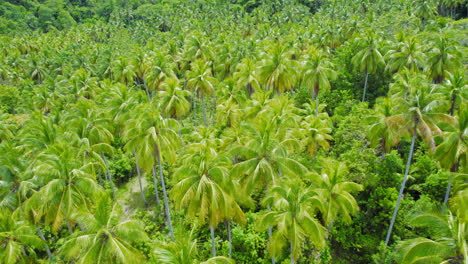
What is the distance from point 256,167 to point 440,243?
34.2 ft

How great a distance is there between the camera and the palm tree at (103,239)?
52.4 feet

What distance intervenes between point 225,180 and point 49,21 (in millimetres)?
136442

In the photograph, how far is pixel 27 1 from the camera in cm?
13425

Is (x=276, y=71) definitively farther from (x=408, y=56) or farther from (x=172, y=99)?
(x=408, y=56)

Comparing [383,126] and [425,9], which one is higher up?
[425,9]

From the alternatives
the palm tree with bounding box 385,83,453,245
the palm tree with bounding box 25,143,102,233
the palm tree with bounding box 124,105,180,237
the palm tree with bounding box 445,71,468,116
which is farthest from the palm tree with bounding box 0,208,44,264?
the palm tree with bounding box 445,71,468,116

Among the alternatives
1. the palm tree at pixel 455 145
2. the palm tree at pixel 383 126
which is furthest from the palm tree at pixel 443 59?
the palm tree at pixel 455 145

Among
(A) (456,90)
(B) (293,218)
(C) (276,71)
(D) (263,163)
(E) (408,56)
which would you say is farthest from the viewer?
(C) (276,71)

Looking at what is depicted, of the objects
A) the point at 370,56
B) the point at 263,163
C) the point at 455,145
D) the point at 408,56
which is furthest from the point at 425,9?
the point at 263,163

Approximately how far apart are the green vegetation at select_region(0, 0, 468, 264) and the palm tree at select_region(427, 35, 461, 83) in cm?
14

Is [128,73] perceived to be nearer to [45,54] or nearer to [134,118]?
[134,118]

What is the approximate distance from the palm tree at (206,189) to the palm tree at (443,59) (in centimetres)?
2718

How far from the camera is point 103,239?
16.4 metres

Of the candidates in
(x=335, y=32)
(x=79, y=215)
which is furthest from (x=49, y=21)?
(x=79, y=215)
